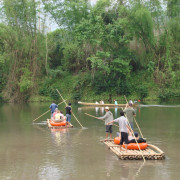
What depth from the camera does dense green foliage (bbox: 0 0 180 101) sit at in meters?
45.9

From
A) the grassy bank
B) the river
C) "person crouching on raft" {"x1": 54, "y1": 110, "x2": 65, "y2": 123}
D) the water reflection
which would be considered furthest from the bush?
the water reflection

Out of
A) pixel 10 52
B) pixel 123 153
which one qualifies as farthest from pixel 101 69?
pixel 123 153

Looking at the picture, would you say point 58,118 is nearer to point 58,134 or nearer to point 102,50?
point 58,134

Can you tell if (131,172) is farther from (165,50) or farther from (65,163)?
(165,50)

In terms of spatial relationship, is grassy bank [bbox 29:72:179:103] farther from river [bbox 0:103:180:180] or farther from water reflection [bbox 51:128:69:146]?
river [bbox 0:103:180:180]

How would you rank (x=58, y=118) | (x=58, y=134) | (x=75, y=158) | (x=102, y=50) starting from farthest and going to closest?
1. (x=102, y=50)
2. (x=58, y=118)
3. (x=58, y=134)
4. (x=75, y=158)

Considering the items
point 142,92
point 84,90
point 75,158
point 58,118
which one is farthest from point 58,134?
point 84,90

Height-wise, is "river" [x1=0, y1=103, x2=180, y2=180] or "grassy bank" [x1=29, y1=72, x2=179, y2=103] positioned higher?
"grassy bank" [x1=29, y1=72, x2=179, y2=103]

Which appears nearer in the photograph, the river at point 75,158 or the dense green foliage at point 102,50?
the river at point 75,158

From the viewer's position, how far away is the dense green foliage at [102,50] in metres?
45.9

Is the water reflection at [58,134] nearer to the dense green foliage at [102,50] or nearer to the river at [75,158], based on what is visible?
the river at [75,158]

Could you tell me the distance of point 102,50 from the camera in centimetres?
4828

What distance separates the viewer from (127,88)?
154 feet

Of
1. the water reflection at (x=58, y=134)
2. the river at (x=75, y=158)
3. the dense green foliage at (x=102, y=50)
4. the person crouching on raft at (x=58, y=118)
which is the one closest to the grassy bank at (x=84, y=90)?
the dense green foliage at (x=102, y=50)
